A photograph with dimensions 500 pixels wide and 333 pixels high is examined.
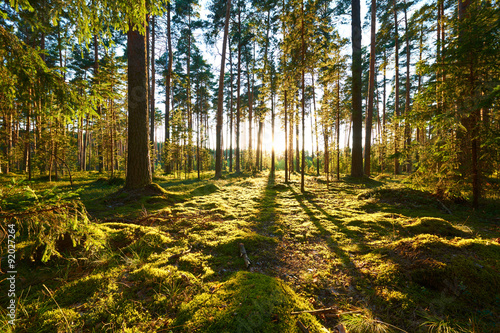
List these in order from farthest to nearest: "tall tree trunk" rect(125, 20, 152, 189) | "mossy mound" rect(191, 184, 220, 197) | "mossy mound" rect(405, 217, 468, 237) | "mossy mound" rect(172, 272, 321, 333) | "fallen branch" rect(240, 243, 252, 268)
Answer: "mossy mound" rect(191, 184, 220, 197) → "tall tree trunk" rect(125, 20, 152, 189) → "mossy mound" rect(405, 217, 468, 237) → "fallen branch" rect(240, 243, 252, 268) → "mossy mound" rect(172, 272, 321, 333)

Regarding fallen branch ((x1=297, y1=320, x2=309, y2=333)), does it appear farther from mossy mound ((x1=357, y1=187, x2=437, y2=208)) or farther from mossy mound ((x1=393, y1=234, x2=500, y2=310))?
mossy mound ((x1=357, y1=187, x2=437, y2=208))

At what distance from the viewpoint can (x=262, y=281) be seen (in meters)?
2.15

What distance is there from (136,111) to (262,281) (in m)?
6.74

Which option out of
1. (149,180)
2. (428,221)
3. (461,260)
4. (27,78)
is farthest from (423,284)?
(149,180)

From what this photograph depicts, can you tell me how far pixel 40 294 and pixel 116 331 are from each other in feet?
3.78

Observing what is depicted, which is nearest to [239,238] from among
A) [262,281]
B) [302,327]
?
[262,281]

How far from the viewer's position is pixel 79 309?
1.79 meters

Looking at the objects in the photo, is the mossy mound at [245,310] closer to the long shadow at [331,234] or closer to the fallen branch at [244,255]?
the fallen branch at [244,255]

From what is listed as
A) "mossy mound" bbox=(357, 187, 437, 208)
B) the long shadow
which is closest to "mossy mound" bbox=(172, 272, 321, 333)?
the long shadow

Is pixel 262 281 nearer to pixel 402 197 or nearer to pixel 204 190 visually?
pixel 402 197

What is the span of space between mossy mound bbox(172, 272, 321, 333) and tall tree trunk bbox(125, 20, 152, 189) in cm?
575

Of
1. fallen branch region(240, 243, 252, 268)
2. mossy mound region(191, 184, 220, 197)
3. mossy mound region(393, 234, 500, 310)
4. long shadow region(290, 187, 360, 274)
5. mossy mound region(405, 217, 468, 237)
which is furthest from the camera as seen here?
mossy mound region(191, 184, 220, 197)

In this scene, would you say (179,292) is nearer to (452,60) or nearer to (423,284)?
(423,284)

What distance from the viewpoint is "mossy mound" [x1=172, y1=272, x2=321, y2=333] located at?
1.60 metres
